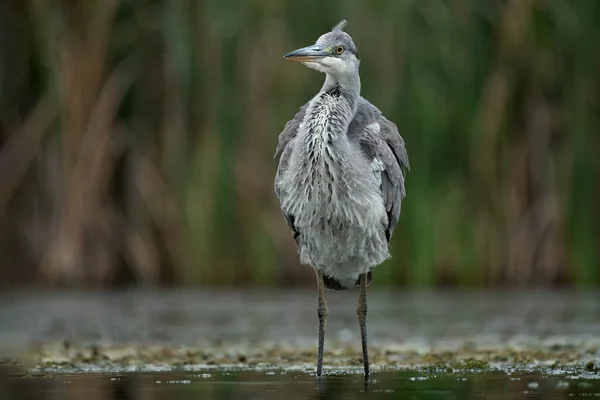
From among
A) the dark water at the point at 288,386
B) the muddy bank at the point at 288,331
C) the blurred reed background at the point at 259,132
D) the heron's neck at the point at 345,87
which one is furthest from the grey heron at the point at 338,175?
the blurred reed background at the point at 259,132

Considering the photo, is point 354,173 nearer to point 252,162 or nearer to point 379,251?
point 379,251

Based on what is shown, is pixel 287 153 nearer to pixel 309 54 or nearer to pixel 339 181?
pixel 339 181

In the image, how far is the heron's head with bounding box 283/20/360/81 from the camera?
6.97 meters

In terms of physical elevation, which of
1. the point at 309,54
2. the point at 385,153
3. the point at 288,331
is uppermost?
the point at 309,54

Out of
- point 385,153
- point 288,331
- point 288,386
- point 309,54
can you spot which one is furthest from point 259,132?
point 288,386

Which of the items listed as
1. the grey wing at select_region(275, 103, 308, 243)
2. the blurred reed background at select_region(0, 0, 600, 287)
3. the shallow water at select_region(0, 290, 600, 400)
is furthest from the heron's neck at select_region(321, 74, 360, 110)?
the blurred reed background at select_region(0, 0, 600, 287)

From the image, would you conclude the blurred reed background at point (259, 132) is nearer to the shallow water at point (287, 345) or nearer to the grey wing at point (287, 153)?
the shallow water at point (287, 345)

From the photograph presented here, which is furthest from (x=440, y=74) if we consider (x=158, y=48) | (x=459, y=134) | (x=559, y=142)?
(x=158, y=48)

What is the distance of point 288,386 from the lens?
604cm

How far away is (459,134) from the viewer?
438 inches

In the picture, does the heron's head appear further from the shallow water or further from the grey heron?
the shallow water

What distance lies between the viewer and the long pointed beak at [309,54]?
6910 mm

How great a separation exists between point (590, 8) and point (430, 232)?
252 cm

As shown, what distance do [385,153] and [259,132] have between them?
4049mm
